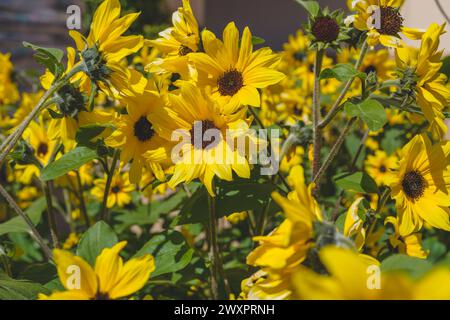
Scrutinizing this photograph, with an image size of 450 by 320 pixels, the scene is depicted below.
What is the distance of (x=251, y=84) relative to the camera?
3.08 ft

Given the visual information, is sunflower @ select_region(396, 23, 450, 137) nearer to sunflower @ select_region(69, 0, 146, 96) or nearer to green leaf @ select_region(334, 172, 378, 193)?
green leaf @ select_region(334, 172, 378, 193)

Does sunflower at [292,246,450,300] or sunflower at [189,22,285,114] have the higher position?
sunflower at [189,22,285,114]

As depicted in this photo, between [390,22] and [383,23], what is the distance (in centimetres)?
2

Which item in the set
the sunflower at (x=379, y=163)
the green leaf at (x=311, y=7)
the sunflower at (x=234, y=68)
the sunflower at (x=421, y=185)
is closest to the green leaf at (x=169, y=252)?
the sunflower at (x=234, y=68)

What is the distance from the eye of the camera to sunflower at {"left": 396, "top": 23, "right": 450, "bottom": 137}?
90cm

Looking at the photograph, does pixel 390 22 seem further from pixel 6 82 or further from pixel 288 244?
pixel 6 82

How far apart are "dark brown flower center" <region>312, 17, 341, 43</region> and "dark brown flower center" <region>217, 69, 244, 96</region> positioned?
0.17 meters

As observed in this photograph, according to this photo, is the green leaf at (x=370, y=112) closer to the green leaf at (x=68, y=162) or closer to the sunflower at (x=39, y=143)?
the green leaf at (x=68, y=162)

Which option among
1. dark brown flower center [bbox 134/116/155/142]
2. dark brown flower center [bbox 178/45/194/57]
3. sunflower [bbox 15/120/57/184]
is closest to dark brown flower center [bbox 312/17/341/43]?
dark brown flower center [bbox 178/45/194/57]

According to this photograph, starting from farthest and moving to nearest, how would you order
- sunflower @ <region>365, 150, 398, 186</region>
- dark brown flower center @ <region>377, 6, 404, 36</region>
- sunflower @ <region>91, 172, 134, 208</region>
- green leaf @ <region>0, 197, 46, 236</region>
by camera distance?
sunflower @ <region>365, 150, 398, 186</region> < sunflower @ <region>91, 172, 134, 208</region> < green leaf @ <region>0, 197, 46, 236</region> < dark brown flower center @ <region>377, 6, 404, 36</region>

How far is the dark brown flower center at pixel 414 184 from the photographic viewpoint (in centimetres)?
91

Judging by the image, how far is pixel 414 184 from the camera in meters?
0.92

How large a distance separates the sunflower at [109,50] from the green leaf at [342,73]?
0.31 metres
